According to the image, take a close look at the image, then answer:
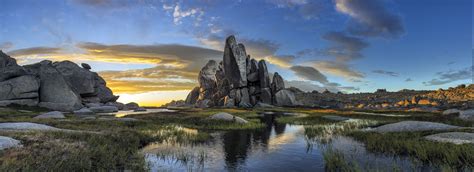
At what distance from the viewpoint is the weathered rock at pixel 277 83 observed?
133750 mm

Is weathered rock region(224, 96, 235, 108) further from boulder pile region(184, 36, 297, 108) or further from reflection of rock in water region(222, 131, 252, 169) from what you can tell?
reflection of rock in water region(222, 131, 252, 169)

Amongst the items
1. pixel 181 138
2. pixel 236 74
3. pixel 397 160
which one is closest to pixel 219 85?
pixel 236 74

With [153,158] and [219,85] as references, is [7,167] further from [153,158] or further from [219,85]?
[219,85]

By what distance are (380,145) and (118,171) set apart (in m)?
16.6

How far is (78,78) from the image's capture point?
93.9 meters

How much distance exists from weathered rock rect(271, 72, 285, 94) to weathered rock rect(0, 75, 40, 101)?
87.1 m

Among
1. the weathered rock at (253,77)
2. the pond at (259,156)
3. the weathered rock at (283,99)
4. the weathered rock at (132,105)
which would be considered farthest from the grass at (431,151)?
the weathered rock at (253,77)

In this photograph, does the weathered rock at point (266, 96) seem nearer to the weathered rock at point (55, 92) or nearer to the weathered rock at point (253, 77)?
the weathered rock at point (253, 77)

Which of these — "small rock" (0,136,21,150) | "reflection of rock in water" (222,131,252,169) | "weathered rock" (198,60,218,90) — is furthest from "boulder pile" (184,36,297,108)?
"small rock" (0,136,21,150)

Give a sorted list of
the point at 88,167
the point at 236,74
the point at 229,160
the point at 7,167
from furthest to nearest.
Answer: the point at 236,74, the point at 229,160, the point at 88,167, the point at 7,167

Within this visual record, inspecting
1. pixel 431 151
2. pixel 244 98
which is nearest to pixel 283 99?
pixel 244 98

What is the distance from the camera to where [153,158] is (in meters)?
18.4

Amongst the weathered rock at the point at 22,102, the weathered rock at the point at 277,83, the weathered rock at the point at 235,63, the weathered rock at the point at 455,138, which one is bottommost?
the weathered rock at the point at 455,138

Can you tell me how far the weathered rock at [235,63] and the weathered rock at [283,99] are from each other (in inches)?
603
